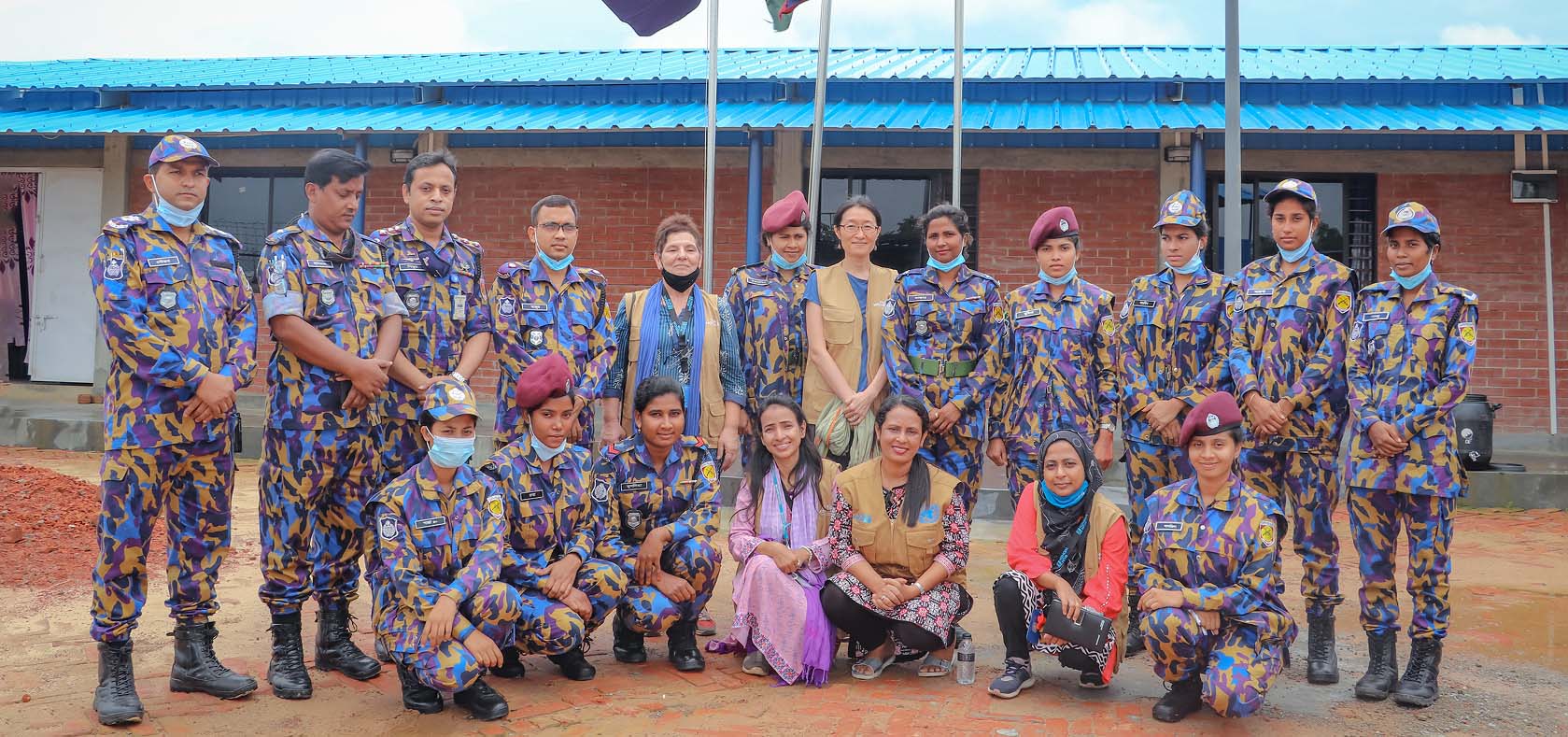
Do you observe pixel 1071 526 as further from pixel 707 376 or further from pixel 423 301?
pixel 423 301

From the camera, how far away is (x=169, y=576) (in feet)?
13.4

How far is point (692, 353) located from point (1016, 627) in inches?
72.5

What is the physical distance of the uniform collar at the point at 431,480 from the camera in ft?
13.5

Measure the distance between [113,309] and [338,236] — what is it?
812mm

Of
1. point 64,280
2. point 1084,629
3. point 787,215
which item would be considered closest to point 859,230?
point 787,215

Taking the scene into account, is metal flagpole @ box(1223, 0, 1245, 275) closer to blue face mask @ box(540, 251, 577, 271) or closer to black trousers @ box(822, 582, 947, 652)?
black trousers @ box(822, 582, 947, 652)

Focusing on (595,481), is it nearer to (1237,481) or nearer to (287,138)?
(1237,481)

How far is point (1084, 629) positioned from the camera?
4.16 m

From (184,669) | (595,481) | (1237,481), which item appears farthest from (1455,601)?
(184,669)

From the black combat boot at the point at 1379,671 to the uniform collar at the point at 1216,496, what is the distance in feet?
2.73

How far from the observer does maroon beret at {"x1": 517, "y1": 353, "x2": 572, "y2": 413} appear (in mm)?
4324

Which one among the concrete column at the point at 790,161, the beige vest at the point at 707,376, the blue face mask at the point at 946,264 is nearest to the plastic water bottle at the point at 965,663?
the beige vest at the point at 707,376

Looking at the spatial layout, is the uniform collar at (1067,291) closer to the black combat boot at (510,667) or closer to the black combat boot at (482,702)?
the black combat boot at (510,667)

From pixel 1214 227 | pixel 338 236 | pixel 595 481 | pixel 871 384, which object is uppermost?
pixel 1214 227
